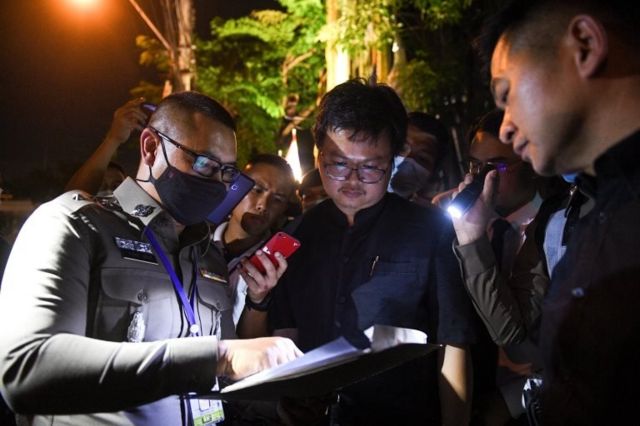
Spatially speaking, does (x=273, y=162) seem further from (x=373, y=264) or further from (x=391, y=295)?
(x=391, y=295)

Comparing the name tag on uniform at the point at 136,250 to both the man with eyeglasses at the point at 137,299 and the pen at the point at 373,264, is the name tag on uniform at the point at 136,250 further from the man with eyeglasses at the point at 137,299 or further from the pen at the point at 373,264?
the pen at the point at 373,264

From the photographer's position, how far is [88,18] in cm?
1755

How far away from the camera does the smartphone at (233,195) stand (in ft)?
10.3

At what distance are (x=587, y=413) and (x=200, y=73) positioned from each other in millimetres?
16968

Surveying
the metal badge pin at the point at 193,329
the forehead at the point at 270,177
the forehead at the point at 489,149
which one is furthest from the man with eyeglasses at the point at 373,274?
the forehead at the point at 270,177

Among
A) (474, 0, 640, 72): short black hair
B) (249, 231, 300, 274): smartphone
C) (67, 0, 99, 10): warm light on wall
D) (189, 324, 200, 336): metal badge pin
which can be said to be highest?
(67, 0, 99, 10): warm light on wall

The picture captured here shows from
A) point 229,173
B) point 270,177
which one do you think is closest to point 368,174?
point 229,173

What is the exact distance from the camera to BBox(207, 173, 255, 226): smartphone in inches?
124

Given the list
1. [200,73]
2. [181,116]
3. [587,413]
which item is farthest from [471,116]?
[587,413]

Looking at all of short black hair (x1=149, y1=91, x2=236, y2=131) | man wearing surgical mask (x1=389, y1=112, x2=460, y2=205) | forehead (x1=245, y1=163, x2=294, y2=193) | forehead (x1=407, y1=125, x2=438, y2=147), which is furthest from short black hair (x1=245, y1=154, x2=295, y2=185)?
short black hair (x1=149, y1=91, x2=236, y2=131)

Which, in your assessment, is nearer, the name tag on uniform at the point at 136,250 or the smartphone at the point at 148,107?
the name tag on uniform at the point at 136,250

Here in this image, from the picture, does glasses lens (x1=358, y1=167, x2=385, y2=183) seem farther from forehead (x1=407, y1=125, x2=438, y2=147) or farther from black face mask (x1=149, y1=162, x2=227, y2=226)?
forehead (x1=407, y1=125, x2=438, y2=147)

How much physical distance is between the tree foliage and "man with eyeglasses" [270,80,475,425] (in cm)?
1427

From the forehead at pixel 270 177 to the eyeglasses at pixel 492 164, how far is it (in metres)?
1.78
